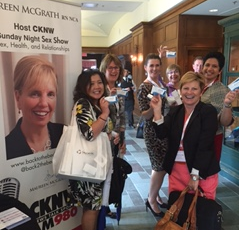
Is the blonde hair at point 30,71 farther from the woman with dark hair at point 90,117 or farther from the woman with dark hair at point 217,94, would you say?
the woman with dark hair at point 217,94

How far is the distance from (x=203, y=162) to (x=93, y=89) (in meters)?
0.89

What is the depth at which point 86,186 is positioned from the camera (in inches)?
65.6

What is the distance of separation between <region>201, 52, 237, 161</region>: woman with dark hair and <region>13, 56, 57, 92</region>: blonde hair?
1289 mm

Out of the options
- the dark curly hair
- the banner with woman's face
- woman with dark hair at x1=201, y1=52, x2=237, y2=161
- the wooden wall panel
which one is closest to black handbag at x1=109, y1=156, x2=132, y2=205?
the banner with woman's face

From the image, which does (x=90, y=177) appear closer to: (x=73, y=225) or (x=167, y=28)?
(x=73, y=225)

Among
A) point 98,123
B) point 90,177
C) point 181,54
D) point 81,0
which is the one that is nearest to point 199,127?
point 98,123

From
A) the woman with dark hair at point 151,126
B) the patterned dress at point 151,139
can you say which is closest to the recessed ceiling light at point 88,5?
the woman with dark hair at point 151,126

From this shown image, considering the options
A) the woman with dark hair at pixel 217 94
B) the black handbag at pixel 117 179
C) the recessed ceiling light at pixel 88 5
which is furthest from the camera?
the recessed ceiling light at pixel 88 5

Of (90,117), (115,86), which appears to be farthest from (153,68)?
(90,117)

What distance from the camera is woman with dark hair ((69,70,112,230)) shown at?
1596 millimetres

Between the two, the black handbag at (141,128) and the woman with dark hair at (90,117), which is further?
the black handbag at (141,128)

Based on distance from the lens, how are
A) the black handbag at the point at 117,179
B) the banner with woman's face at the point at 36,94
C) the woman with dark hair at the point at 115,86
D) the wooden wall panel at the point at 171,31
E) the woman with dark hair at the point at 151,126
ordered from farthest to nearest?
the wooden wall panel at the point at 171,31 < the woman with dark hair at the point at 151,126 < the woman with dark hair at the point at 115,86 < the black handbag at the point at 117,179 < the banner with woman's face at the point at 36,94

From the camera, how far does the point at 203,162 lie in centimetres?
169

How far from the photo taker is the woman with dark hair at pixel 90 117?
1.60 meters
